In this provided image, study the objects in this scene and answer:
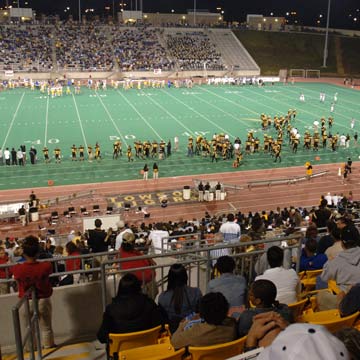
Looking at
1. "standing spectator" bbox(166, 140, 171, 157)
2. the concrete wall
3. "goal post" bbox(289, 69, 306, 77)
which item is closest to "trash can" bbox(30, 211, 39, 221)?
"standing spectator" bbox(166, 140, 171, 157)

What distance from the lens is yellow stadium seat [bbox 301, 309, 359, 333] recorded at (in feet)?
12.4

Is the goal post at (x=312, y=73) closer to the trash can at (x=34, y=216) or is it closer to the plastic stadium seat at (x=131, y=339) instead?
the trash can at (x=34, y=216)

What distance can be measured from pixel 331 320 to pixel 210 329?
38.6 inches

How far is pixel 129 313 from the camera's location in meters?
4.11

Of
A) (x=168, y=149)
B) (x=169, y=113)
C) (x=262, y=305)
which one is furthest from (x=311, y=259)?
(x=169, y=113)

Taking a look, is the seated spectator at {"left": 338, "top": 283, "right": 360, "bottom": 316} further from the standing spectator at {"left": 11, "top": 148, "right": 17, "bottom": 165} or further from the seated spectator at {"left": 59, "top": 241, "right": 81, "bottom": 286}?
the standing spectator at {"left": 11, "top": 148, "right": 17, "bottom": 165}

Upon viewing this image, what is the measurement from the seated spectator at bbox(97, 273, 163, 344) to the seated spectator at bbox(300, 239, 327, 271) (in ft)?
8.72

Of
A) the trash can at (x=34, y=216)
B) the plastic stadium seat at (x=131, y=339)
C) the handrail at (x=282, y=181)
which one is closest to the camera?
the plastic stadium seat at (x=131, y=339)

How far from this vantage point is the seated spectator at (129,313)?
4098 mm

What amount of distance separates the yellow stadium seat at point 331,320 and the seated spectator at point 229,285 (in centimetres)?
67

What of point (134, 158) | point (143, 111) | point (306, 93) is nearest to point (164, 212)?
point (134, 158)

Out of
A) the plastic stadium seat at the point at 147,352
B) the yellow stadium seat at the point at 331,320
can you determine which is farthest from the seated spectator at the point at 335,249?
the plastic stadium seat at the point at 147,352

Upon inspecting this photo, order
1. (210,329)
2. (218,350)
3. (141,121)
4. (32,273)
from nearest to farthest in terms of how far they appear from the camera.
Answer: (218,350)
(210,329)
(32,273)
(141,121)

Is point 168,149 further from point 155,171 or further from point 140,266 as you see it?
point 140,266
